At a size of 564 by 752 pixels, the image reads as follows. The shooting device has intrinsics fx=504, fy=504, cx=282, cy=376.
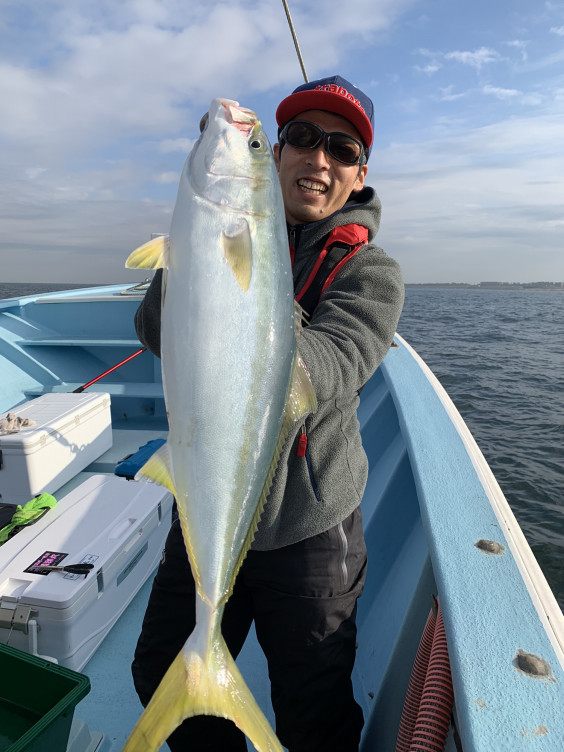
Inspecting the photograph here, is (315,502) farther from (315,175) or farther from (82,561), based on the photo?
(82,561)

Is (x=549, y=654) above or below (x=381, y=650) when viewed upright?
above

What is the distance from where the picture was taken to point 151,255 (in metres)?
1.36

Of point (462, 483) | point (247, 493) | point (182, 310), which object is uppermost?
point (182, 310)

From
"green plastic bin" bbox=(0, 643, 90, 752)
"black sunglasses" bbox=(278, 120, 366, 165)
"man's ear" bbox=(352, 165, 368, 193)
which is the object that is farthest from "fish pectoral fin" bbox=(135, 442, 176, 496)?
"man's ear" bbox=(352, 165, 368, 193)

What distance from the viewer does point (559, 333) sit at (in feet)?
104

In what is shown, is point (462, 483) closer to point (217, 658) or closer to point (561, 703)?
point (561, 703)

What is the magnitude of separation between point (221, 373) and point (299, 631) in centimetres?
107

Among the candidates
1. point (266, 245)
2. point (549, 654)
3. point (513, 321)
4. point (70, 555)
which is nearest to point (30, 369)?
point (70, 555)

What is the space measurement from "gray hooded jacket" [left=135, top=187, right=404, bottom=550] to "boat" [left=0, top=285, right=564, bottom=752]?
0.43 m

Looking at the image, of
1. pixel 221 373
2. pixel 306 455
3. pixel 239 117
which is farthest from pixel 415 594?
pixel 239 117

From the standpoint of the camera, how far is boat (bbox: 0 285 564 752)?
129 cm

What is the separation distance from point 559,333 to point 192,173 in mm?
35131

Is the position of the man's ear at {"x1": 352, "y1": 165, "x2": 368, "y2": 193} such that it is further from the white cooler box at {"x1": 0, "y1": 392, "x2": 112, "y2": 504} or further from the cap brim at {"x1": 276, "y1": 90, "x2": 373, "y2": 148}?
the white cooler box at {"x1": 0, "y1": 392, "x2": 112, "y2": 504}

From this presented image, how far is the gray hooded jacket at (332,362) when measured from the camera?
1.46 meters
